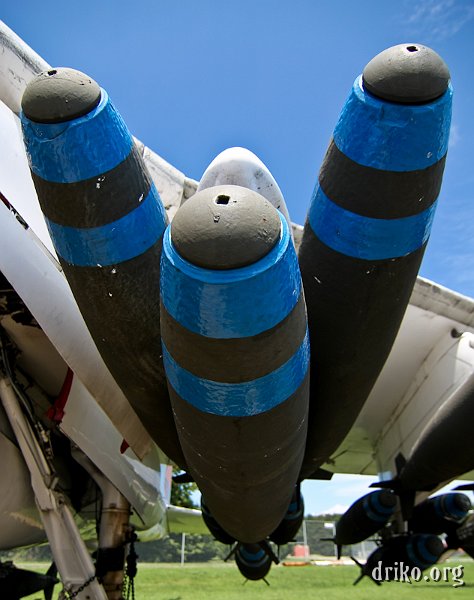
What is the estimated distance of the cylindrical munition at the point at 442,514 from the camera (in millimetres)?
5242

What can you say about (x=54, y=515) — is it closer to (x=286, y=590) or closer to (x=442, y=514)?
(x=442, y=514)

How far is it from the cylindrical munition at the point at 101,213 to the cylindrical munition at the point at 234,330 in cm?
39

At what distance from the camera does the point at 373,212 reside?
196 cm

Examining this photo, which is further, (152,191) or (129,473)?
(129,473)

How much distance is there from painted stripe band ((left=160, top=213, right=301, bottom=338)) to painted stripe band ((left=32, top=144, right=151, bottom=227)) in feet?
1.29

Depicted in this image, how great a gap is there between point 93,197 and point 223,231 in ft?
2.13

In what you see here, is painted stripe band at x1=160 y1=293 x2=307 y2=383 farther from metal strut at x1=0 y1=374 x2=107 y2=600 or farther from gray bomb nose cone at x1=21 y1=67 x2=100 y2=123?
metal strut at x1=0 y1=374 x2=107 y2=600

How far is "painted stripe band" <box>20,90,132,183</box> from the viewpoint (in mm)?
1826

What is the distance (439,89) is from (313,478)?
3830mm

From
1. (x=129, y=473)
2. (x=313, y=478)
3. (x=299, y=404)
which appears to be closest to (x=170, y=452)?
(x=299, y=404)

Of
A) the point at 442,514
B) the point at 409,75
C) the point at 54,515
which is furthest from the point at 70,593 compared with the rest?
the point at 409,75

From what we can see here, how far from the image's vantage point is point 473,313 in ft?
15.6

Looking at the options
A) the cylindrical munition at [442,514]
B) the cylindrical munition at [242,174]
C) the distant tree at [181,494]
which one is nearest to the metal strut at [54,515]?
the cylindrical munition at [242,174]

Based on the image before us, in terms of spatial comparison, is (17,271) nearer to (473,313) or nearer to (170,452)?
(170,452)
